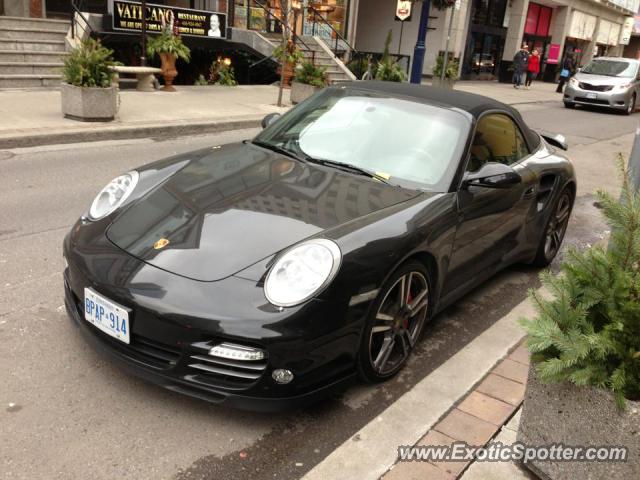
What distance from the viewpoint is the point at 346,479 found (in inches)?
97.7

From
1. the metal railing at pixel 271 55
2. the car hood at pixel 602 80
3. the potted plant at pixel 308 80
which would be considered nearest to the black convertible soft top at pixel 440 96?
the potted plant at pixel 308 80

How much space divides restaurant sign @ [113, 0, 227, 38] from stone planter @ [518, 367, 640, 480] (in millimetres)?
13678

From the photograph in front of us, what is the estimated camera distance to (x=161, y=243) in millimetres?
2947

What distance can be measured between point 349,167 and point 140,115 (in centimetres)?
779

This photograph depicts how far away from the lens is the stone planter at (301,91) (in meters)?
13.7

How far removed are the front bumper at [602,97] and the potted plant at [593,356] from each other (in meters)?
19.6

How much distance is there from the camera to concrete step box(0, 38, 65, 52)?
513 inches

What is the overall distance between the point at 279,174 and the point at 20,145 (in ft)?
19.3

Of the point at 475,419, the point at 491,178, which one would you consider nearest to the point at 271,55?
the point at 491,178

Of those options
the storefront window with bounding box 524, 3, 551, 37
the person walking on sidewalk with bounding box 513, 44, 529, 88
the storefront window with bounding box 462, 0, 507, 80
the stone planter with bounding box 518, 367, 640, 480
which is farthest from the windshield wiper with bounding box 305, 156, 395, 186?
the storefront window with bounding box 524, 3, 551, 37

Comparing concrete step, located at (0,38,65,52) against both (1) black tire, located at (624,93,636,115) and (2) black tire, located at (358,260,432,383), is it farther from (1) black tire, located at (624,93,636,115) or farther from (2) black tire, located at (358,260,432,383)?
(1) black tire, located at (624,93,636,115)

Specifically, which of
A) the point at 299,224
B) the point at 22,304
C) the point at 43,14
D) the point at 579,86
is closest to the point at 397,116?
the point at 299,224

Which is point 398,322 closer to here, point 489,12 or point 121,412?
point 121,412

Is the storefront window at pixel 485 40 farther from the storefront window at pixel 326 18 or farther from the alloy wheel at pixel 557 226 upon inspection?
the alloy wheel at pixel 557 226
